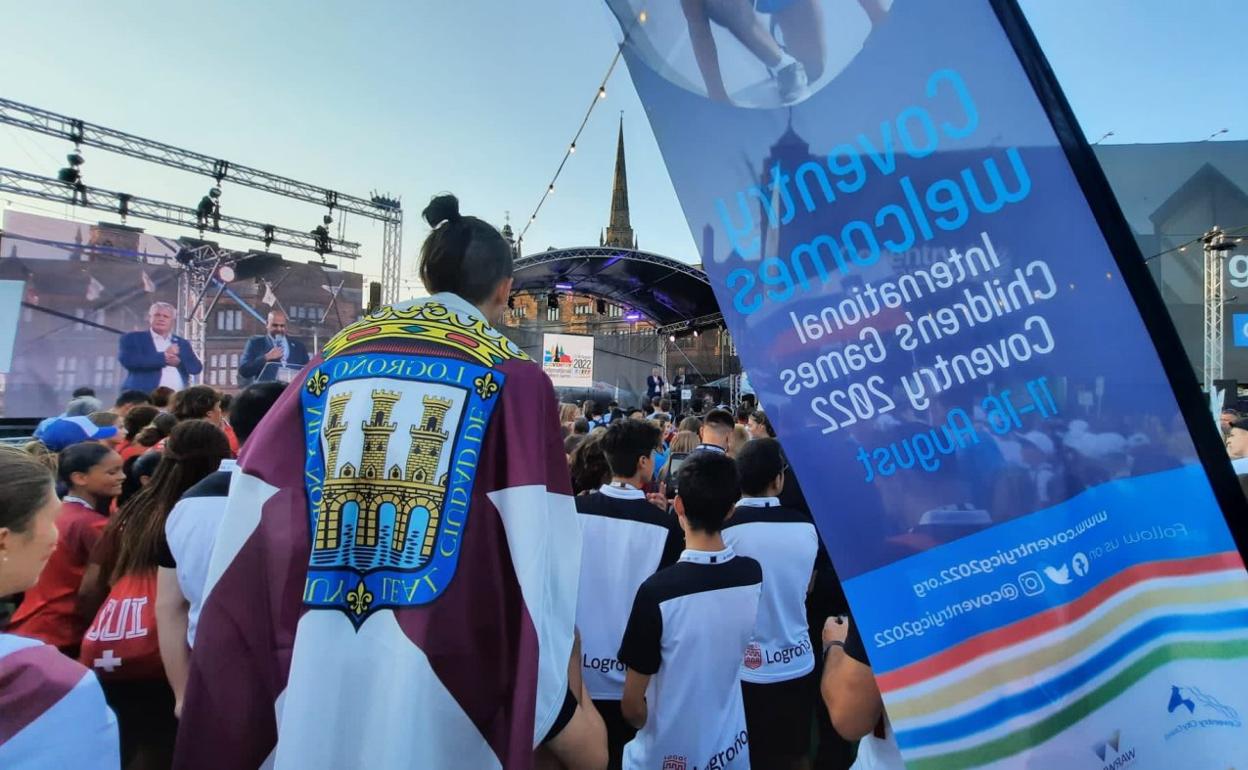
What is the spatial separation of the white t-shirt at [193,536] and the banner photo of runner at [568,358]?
13143mm

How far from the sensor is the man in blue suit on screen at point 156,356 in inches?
517

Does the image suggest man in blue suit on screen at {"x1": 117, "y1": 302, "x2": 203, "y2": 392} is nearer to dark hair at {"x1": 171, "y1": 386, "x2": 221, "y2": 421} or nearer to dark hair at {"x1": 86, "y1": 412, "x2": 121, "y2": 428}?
dark hair at {"x1": 86, "y1": 412, "x2": 121, "y2": 428}

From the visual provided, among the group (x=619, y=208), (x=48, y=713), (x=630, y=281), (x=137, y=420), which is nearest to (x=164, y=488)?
(x=48, y=713)

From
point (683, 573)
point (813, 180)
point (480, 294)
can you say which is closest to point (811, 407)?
point (813, 180)

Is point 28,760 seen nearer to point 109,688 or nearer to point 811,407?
point 811,407

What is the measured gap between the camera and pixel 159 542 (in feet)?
6.97

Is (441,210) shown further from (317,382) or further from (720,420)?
(720,420)

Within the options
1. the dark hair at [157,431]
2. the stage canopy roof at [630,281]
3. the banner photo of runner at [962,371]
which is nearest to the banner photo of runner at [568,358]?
the stage canopy roof at [630,281]

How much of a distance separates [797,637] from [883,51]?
234 cm

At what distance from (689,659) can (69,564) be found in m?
2.54

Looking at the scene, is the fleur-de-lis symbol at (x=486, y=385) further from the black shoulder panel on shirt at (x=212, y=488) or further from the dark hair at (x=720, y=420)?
the dark hair at (x=720, y=420)

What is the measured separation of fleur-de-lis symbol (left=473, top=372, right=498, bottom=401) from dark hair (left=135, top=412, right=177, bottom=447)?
12.7ft

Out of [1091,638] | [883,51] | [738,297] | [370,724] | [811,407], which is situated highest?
[883,51]

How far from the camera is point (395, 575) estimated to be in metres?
1.04
